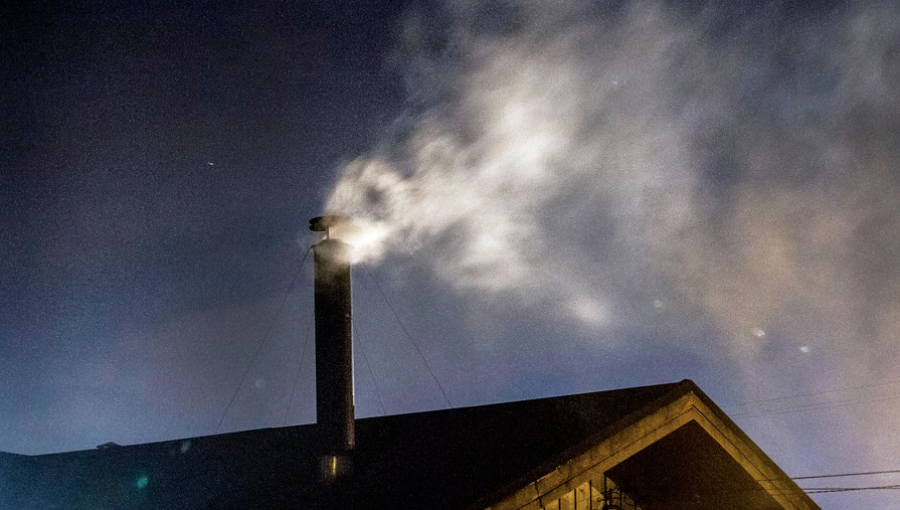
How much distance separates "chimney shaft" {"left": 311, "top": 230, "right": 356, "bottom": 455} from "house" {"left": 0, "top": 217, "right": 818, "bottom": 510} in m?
0.03

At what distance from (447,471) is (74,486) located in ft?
35.9

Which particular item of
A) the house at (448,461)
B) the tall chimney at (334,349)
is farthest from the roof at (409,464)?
the tall chimney at (334,349)

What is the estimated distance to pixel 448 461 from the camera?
10.9 meters

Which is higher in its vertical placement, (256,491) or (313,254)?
(313,254)

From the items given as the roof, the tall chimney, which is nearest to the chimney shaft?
Answer: the tall chimney

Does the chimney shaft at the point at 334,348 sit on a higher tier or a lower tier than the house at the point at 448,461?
higher

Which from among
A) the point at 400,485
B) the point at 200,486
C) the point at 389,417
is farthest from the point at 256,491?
the point at 389,417

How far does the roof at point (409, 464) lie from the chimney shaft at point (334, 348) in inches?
19.8

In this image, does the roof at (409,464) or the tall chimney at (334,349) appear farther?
the tall chimney at (334,349)

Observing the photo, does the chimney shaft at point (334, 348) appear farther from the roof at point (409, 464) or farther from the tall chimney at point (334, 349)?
the roof at point (409, 464)

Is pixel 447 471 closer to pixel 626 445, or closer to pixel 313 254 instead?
pixel 626 445

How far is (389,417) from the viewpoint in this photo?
16719 mm

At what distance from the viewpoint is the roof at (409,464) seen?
32.7 ft

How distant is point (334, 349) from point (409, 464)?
541 cm
